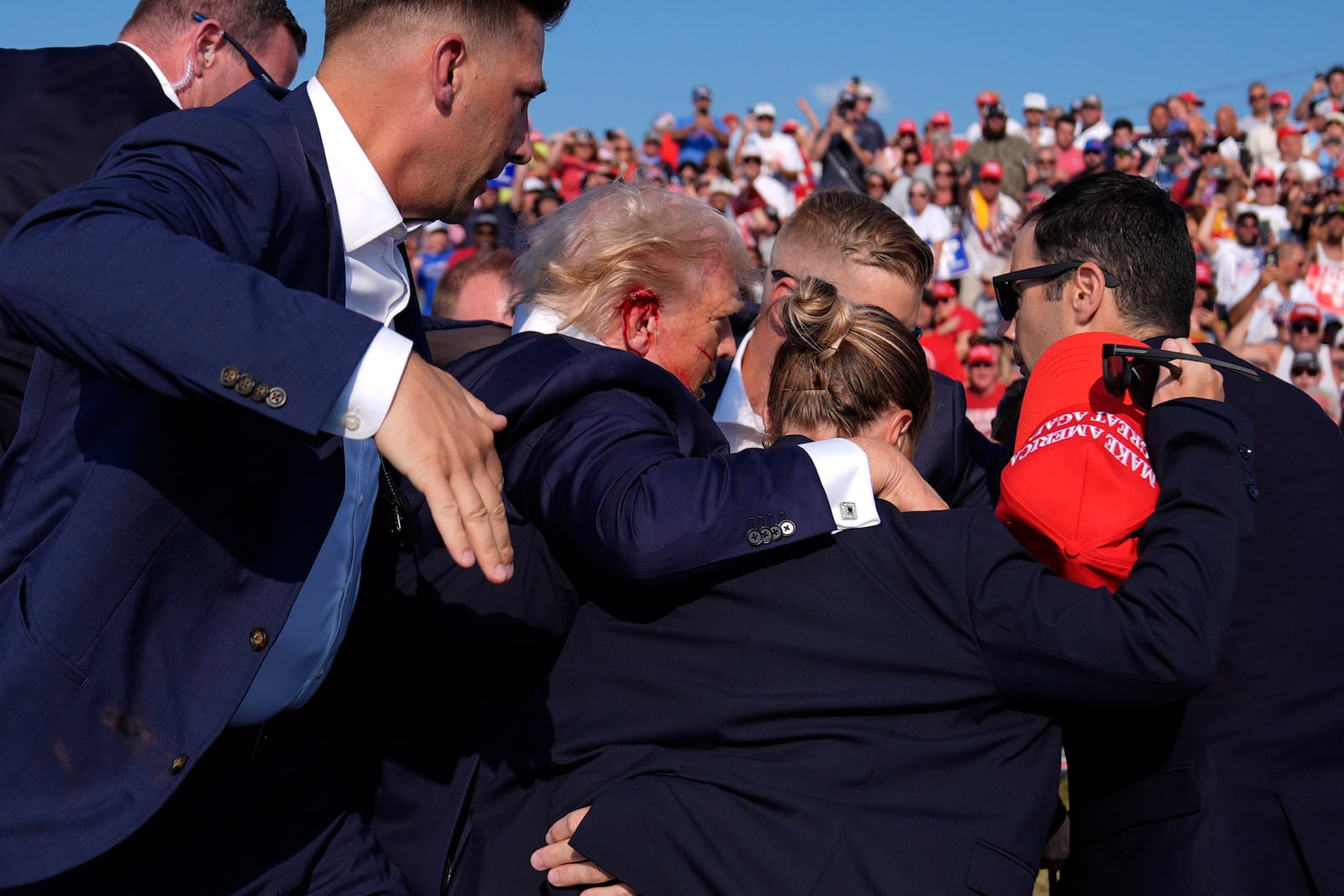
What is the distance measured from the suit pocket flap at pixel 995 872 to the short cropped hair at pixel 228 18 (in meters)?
3.18

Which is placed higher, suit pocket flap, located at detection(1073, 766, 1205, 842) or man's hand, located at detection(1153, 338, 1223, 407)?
man's hand, located at detection(1153, 338, 1223, 407)

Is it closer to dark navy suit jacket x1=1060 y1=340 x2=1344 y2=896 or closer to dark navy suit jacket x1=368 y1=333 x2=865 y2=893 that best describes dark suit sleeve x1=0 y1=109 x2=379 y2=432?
dark navy suit jacket x1=368 y1=333 x2=865 y2=893

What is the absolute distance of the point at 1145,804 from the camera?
8.21 ft

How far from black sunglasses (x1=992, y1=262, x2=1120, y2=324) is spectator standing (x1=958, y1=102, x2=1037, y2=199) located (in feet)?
41.0

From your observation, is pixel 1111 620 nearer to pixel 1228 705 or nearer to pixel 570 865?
pixel 1228 705

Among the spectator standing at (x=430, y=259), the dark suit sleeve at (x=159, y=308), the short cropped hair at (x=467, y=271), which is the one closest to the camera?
the dark suit sleeve at (x=159, y=308)

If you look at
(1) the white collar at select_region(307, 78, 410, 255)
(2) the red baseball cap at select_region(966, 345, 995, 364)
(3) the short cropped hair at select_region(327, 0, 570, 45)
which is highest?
(3) the short cropped hair at select_region(327, 0, 570, 45)

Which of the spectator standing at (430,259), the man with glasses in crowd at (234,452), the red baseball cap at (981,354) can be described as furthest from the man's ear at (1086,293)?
the spectator standing at (430,259)

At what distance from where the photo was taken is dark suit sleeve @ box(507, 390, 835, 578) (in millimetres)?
2109

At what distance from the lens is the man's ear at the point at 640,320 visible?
2857mm

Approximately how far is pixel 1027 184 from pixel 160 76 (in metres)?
13.2

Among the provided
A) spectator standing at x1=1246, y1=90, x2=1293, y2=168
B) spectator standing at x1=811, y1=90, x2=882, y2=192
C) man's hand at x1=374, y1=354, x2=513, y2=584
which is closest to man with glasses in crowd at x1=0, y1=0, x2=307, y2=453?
man's hand at x1=374, y1=354, x2=513, y2=584

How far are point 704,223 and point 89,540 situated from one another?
1.55 m

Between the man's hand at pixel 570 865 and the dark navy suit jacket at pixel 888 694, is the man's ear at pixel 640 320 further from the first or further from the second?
the man's hand at pixel 570 865
